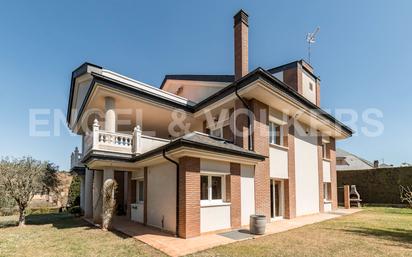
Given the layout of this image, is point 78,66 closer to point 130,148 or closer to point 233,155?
point 130,148

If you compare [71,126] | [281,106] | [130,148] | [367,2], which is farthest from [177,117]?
[367,2]

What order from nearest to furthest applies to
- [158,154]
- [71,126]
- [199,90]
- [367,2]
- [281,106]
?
[158,154], [367,2], [281,106], [199,90], [71,126]

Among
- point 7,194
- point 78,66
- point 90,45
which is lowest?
point 7,194

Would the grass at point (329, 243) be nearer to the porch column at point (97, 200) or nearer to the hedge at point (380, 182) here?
the porch column at point (97, 200)

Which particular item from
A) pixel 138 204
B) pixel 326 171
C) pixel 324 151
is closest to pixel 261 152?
pixel 138 204

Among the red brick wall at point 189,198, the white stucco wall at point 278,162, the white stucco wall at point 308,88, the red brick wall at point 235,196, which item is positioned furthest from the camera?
the white stucco wall at point 308,88

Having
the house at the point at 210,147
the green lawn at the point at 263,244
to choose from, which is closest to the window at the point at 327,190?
the house at the point at 210,147

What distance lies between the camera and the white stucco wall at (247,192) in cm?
1203

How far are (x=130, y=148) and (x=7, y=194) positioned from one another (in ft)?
23.8

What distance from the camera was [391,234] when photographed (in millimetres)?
10516

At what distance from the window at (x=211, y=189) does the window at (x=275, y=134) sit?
4.67 m

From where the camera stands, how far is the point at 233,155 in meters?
11.3

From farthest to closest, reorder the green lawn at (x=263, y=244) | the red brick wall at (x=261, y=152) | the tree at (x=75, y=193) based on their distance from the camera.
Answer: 1. the tree at (x=75, y=193)
2. the red brick wall at (x=261, y=152)
3. the green lawn at (x=263, y=244)

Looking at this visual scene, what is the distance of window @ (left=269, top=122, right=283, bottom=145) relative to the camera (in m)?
14.8
